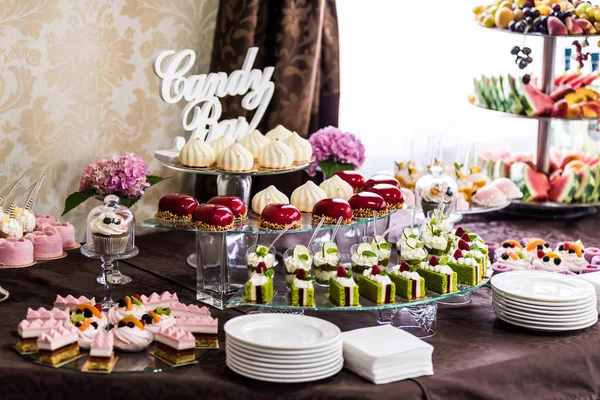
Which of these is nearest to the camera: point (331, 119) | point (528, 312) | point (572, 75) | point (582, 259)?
point (528, 312)

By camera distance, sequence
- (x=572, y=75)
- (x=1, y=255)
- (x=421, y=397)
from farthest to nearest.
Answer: (x=572, y=75) → (x=1, y=255) → (x=421, y=397)

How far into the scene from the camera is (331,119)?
438 centimetres

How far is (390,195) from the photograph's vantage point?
10.6 feet

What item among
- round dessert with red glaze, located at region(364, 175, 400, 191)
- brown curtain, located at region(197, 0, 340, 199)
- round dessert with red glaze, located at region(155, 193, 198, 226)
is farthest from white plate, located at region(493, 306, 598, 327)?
brown curtain, located at region(197, 0, 340, 199)

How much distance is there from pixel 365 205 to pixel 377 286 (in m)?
0.54

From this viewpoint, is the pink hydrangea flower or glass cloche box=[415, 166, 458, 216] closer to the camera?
the pink hydrangea flower

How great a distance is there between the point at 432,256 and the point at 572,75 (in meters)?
1.70

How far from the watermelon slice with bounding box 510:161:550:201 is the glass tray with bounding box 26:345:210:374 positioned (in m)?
2.09

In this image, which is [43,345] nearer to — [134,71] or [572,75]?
[134,71]

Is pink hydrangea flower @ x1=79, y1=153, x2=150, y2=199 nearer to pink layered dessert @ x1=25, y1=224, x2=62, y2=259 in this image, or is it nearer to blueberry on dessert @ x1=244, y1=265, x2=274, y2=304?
pink layered dessert @ x1=25, y1=224, x2=62, y2=259

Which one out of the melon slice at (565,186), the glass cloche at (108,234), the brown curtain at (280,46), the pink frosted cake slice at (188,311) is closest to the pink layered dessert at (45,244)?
the glass cloche at (108,234)

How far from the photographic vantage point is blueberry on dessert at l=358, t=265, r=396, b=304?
8.56 ft

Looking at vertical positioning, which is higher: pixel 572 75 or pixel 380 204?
pixel 572 75

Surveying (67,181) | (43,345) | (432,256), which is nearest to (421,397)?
(432,256)
